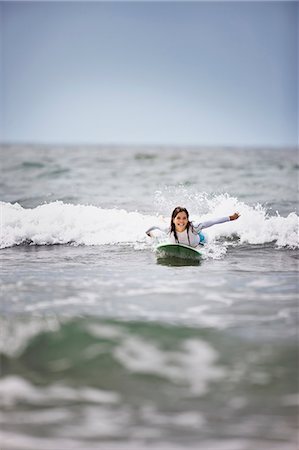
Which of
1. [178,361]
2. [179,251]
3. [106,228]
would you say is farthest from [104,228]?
[178,361]

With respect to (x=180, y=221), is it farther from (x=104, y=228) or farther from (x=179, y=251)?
(x=104, y=228)

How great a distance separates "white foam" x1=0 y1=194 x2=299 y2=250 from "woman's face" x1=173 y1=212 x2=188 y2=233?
60 centimetres

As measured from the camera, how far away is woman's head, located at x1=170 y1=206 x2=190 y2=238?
8344 millimetres

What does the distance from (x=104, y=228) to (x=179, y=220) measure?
2.93 metres

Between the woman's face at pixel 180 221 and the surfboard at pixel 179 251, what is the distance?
0.40 m

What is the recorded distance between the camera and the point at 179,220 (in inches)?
329

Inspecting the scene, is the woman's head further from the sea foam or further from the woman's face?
the sea foam

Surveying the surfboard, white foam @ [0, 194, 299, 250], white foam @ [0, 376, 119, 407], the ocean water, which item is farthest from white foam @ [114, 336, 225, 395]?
white foam @ [0, 194, 299, 250]

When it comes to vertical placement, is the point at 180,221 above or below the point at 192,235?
above

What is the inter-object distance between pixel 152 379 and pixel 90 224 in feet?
23.6

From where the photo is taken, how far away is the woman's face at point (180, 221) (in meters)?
8.34

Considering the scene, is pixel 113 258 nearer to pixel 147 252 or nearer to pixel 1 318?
pixel 147 252

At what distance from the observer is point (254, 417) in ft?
11.2

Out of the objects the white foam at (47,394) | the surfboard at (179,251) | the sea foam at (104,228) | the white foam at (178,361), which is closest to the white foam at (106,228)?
the sea foam at (104,228)
